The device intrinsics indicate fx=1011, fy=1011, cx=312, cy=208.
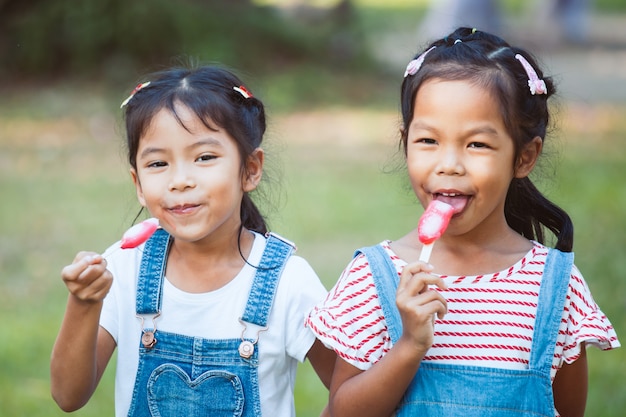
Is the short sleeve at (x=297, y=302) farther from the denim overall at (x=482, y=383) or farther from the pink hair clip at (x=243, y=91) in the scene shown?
the pink hair clip at (x=243, y=91)

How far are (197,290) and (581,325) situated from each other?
3.58ft

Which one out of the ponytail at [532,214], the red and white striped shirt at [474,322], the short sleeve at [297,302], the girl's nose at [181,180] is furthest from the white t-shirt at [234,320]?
the ponytail at [532,214]

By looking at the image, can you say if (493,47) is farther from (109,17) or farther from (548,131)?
(109,17)

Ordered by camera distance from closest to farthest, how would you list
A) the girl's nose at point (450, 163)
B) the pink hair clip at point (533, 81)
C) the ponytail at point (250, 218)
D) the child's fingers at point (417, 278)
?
the child's fingers at point (417, 278) < the girl's nose at point (450, 163) < the pink hair clip at point (533, 81) < the ponytail at point (250, 218)

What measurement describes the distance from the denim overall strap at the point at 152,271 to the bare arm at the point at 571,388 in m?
1.17

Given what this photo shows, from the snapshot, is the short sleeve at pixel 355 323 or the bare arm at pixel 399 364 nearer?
the bare arm at pixel 399 364

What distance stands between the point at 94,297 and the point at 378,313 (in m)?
0.75

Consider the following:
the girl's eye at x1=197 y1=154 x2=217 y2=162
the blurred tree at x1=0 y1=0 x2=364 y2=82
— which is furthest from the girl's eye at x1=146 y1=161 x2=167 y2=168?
the blurred tree at x1=0 y1=0 x2=364 y2=82

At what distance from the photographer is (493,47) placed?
2.83m

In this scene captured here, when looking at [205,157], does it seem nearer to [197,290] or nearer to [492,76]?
[197,290]

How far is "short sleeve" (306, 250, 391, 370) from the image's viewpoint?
270 centimetres

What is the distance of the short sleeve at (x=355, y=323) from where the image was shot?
8.84 ft

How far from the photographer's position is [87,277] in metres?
2.57

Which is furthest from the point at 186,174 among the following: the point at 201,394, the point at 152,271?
the point at 201,394
